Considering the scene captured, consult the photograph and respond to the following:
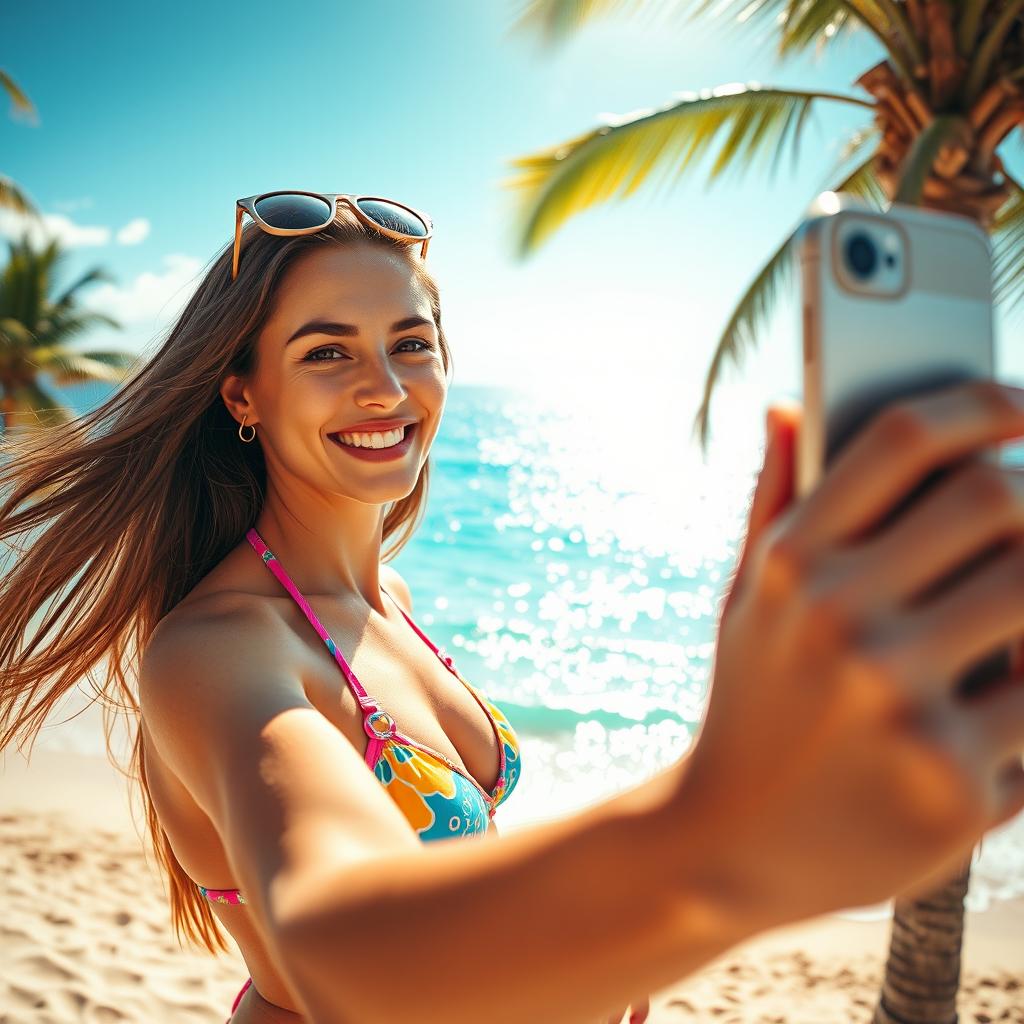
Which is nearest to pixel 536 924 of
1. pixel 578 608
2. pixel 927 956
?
pixel 927 956

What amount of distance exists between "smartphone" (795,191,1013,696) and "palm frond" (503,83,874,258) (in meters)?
3.86

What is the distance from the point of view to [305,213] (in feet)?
5.96

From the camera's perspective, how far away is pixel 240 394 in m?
1.88

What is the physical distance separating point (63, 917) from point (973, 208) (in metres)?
5.57

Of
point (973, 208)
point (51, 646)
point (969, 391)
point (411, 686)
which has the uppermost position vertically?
point (973, 208)

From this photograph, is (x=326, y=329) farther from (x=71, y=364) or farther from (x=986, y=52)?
(x=71, y=364)

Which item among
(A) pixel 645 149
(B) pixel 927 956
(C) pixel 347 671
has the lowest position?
(B) pixel 927 956

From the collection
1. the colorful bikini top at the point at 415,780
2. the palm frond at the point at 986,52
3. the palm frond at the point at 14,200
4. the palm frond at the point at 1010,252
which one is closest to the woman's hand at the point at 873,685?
the colorful bikini top at the point at 415,780

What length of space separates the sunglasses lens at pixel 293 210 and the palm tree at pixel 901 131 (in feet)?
4.33

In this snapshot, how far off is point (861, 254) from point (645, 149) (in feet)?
14.6

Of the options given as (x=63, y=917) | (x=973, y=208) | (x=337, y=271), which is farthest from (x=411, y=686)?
(x=63, y=917)

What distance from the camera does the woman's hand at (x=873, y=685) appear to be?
0.45 m

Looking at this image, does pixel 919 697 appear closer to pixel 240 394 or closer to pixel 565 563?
pixel 240 394

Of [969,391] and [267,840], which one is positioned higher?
[969,391]
